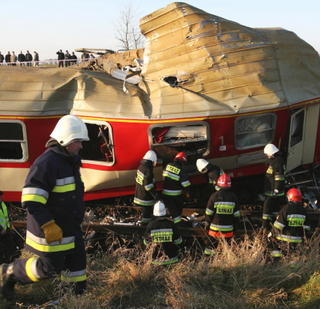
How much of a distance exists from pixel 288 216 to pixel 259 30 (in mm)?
3777

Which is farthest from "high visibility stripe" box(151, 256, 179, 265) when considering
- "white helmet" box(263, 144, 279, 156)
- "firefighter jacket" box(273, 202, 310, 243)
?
"white helmet" box(263, 144, 279, 156)

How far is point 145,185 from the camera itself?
635 centimetres

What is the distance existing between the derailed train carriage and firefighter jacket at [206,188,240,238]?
84cm

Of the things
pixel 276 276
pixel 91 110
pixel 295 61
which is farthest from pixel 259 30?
pixel 276 276

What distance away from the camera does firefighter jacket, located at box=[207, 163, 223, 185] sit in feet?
20.4

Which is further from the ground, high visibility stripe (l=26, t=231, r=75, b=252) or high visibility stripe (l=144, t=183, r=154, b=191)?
high visibility stripe (l=26, t=231, r=75, b=252)

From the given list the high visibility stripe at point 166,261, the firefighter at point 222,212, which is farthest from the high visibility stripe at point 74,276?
the firefighter at point 222,212

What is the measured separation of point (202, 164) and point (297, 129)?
2272 millimetres

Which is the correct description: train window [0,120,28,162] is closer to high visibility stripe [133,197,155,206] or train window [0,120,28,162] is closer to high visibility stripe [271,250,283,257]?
high visibility stripe [133,197,155,206]

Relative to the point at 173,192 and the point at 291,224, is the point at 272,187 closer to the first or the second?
the point at 291,224

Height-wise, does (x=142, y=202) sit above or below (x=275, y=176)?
below

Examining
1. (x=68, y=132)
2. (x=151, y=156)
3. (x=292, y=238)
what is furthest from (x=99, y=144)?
(x=292, y=238)

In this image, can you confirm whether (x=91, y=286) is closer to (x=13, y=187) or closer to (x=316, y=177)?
(x=13, y=187)

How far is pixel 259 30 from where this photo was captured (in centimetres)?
744
